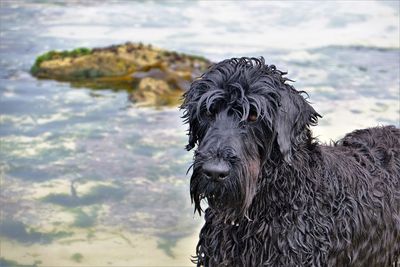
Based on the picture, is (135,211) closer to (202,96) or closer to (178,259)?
(178,259)

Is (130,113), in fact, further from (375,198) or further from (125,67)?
(375,198)

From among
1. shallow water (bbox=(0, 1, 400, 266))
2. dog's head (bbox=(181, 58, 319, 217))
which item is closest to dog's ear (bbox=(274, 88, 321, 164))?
dog's head (bbox=(181, 58, 319, 217))

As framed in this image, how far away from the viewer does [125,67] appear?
42.5 feet

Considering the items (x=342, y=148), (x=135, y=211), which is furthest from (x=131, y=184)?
(x=342, y=148)

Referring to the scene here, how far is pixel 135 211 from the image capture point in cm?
746

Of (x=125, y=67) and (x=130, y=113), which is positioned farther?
(x=125, y=67)

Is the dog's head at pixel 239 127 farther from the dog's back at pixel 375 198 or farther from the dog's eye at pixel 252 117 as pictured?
the dog's back at pixel 375 198

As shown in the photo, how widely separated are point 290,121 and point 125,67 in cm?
878

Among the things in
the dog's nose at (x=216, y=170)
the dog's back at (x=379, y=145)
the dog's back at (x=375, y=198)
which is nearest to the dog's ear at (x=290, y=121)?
the dog's nose at (x=216, y=170)

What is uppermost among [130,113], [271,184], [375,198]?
[271,184]

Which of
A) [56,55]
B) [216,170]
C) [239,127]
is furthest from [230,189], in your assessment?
[56,55]

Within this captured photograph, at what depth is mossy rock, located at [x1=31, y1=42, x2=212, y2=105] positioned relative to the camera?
1187 cm

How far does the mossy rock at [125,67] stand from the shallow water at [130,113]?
1.26 ft

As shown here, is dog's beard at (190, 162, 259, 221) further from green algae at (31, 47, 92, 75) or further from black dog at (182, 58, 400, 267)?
green algae at (31, 47, 92, 75)
